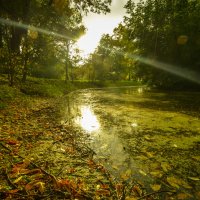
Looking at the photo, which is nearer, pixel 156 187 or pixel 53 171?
pixel 156 187

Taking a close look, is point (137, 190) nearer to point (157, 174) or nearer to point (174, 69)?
point (157, 174)

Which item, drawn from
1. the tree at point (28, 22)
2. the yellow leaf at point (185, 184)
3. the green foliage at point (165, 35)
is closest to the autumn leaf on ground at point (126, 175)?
the yellow leaf at point (185, 184)

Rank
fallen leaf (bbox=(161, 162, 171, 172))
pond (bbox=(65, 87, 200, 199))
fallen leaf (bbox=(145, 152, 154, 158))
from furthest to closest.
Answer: fallen leaf (bbox=(145, 152, 154, 158)), fallen leaf (bbox=(161, 162, 171, 172)), pond (bbox=(65, 87, 200, 199))

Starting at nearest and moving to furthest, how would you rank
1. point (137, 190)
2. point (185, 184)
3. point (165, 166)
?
point (137, 190)
point (185, 184)
point (165, 166)

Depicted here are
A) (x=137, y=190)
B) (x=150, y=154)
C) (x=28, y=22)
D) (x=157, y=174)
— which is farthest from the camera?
(x=28, y=22)

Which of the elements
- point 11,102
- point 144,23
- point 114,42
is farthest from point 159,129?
point 114,42

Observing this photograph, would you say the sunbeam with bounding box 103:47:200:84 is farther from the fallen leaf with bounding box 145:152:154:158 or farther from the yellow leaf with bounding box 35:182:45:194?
the yellow leaf with bounding box 35:182:45:194

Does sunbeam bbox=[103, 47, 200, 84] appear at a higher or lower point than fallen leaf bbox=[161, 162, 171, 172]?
higher

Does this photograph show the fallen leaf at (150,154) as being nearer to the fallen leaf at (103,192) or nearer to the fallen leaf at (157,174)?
the fallen leaf at (157,174)

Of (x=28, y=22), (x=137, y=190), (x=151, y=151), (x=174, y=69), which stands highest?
(x=28, y=22)

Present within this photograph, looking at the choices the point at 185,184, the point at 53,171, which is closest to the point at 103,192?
the point at 53,171

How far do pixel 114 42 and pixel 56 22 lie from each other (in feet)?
94.8

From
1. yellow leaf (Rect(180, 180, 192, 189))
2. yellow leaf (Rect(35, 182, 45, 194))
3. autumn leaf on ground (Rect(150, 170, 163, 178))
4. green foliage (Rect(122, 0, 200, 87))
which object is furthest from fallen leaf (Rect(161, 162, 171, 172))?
green foliage (Rect(122, 0, 200, 87))

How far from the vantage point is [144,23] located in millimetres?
31672
